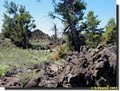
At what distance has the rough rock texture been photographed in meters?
6.03

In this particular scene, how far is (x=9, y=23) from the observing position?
632cm

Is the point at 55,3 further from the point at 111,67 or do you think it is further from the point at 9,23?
the point at 111,67

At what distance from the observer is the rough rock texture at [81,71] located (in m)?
6.03

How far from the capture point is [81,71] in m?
6.11

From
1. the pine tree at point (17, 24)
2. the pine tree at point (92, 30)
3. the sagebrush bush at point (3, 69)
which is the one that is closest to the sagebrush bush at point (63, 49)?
the pine tree at point (92, 30)

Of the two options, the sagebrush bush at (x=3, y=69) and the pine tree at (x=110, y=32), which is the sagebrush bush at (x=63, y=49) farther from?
the sagebrush bush at (x=3, y=69)

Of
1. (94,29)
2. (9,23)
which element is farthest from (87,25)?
(9,23)

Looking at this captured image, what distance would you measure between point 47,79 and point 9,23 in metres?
0.86

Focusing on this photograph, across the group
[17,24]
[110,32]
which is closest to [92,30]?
[110,32]

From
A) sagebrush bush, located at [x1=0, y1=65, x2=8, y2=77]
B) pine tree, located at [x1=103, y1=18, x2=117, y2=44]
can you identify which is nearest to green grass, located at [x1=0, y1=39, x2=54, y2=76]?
sagebrush bush, located at [x1=0, y1=65, x2=8, y2=77]

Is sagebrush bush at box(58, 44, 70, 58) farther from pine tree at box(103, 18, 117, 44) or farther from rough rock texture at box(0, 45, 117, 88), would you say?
pine tree at box(103, 18, 117, 44)

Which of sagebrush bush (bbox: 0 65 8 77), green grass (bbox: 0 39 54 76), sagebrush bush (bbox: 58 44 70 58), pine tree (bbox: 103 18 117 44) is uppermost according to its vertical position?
pine tree (bbox: 103 18 117 44)

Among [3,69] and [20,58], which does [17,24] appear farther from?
[3,69]

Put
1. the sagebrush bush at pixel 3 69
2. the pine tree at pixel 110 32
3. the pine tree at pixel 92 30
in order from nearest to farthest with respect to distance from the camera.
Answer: the pine tree at pixel 110 32
the pine tree at pixel 92 30
the sagebrush bush at pixel 3 69
